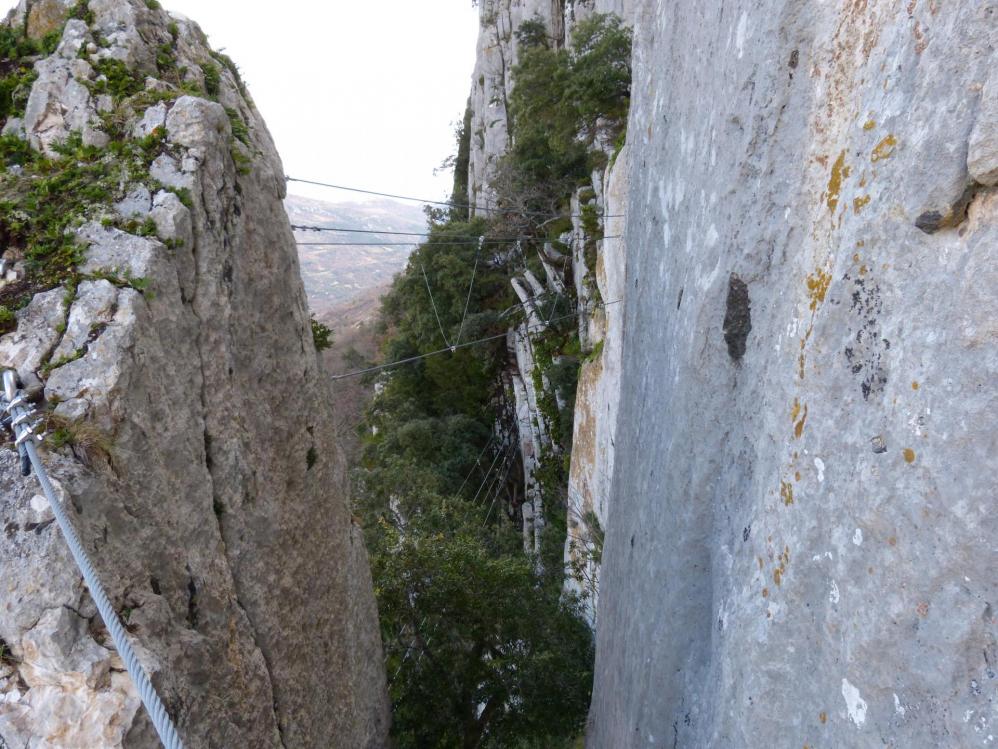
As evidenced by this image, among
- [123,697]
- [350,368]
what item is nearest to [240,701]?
[123,697]

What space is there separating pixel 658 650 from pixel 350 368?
2648 centimetres

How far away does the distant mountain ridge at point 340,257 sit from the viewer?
228ft

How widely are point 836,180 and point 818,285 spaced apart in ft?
1.57

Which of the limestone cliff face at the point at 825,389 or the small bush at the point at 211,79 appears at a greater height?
the small bush at the point at 211,79

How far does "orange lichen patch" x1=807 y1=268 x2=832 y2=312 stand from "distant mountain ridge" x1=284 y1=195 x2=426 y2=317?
61148mm

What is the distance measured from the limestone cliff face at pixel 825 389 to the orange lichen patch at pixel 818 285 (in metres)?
0.02

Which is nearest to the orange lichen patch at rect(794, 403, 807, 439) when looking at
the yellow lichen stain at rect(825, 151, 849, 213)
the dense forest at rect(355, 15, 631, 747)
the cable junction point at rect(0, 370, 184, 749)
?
the yellow lichen stain at rect(825, 151, 849, 213)

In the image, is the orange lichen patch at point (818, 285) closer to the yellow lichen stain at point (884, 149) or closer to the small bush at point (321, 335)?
the yellow lichen stain at point (884, 149)

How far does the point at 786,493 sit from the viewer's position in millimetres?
3105

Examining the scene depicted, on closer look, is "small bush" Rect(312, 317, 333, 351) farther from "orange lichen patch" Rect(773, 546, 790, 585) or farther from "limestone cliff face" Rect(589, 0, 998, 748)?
"orange lichen patch" Rect(773, 546, 790, 585)

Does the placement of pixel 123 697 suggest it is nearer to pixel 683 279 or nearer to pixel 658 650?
pixel 658 650

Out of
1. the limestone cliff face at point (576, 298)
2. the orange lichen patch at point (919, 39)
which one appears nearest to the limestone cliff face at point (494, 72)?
the limestone cliff face at point (576, 298)

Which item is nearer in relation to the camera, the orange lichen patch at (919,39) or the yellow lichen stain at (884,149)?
the orange lichen patch at (919,39)

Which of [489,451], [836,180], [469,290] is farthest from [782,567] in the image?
[469,290]
